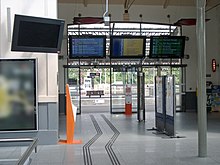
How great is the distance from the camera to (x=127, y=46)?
1557 cm

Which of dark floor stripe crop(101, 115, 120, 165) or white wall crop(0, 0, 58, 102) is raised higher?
white wall crop(0, 0, 58, 102)

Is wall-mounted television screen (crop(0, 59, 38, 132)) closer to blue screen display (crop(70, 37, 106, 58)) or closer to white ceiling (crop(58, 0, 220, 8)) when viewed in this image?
blue screen display (crop(70, 37, 106, 58))

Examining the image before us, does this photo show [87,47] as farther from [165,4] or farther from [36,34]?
[36,34]

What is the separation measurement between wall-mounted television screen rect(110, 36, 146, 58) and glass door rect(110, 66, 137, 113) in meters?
1.25

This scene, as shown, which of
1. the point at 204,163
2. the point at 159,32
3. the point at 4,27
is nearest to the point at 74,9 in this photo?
the point at 159,32

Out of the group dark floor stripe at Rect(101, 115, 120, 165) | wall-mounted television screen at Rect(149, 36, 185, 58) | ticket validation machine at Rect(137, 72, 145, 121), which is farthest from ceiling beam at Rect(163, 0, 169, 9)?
dark floor stripe at Rect(101, 115, 120, 165)

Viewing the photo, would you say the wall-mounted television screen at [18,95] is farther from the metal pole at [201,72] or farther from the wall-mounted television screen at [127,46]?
the wall-mounted television screen at [127,46]

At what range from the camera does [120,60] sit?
17.1 meters

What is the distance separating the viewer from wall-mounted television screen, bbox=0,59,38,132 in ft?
24.4

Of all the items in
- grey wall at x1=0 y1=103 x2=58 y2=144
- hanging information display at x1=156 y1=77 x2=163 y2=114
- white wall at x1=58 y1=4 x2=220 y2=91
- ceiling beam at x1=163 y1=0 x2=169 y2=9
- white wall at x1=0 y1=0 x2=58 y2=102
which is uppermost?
ceiling beam at x1=163 y1=0 x2=169 y2=9

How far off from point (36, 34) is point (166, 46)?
9.72 m

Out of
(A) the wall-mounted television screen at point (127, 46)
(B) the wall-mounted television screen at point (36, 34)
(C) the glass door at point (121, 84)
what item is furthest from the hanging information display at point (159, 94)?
(C) the glass door at point (121, 84)

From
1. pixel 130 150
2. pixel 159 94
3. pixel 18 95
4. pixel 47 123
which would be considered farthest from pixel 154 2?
pixel 130 150

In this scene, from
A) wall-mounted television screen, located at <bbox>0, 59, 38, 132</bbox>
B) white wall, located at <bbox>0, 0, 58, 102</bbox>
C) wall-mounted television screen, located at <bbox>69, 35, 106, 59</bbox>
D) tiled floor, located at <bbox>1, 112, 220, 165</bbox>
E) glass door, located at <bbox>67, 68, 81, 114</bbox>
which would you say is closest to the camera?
tiled floor, located at <bbox>1, 112, 220, 165</bbox>
